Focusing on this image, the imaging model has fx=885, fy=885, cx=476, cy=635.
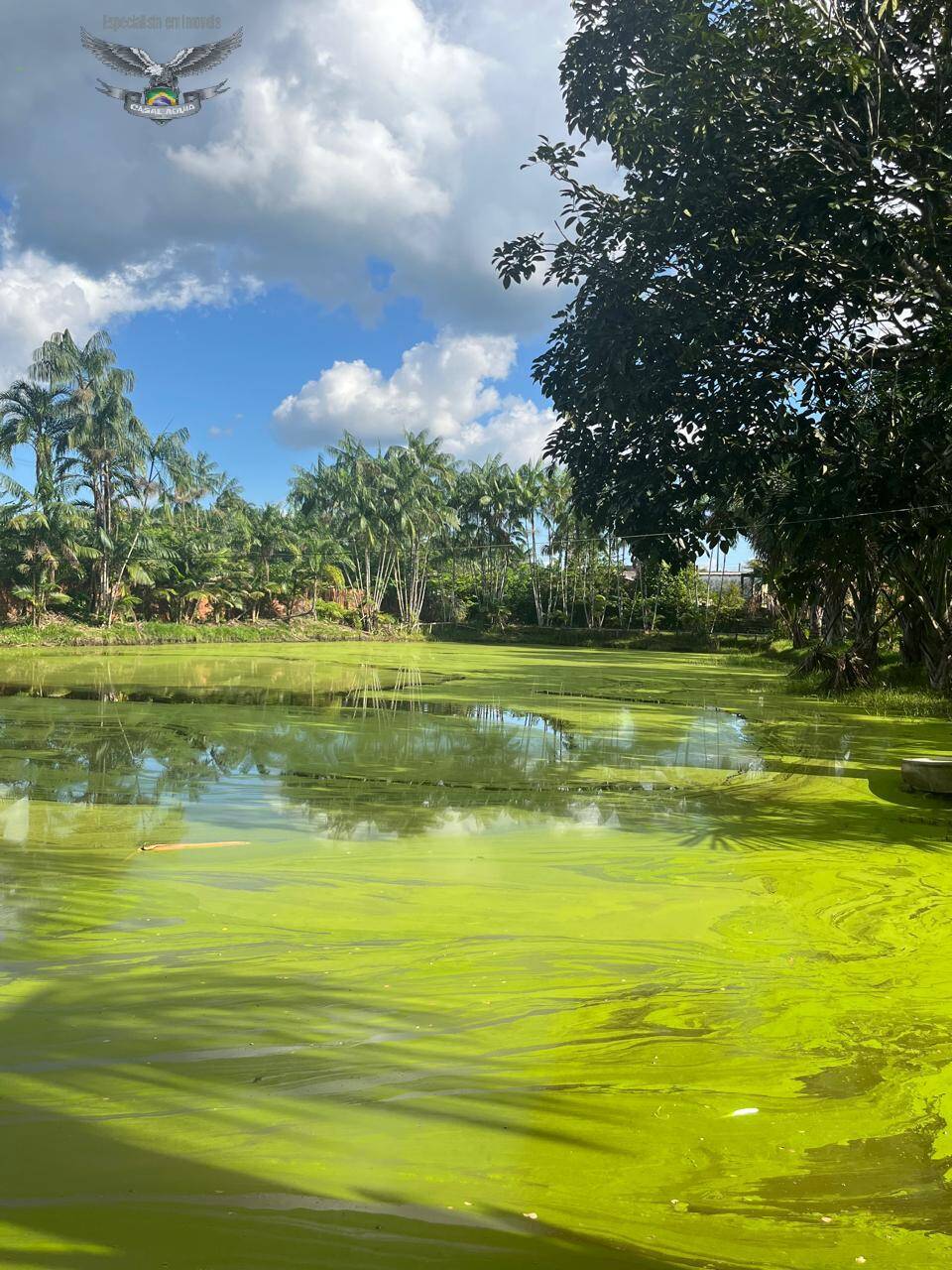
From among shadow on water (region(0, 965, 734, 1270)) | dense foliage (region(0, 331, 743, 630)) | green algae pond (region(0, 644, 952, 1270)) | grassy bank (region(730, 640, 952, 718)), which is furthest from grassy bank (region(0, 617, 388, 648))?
shadow on water (region(0, 965, 734, 1270))

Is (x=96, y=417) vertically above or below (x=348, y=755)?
above

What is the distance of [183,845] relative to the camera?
5.12 metres

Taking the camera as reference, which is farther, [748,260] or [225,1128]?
[748,260]

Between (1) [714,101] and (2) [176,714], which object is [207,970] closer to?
(1) [714,101]

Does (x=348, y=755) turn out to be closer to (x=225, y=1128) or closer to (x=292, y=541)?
(x=225, y=1128)

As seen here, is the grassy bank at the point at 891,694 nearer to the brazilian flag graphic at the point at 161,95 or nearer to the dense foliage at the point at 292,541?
the dense foliage at the point at 292,541

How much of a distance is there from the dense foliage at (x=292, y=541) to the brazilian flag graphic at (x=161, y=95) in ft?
39.1

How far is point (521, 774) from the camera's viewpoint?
25.9ft

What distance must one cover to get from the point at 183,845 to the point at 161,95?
2156 centimetres

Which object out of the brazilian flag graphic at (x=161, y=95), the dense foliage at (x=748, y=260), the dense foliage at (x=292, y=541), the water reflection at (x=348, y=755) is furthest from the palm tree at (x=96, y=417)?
the dense foliage at (x=748, y=260)

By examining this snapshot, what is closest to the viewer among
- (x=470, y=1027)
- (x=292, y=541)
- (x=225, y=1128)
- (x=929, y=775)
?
(x=225, y=1128)

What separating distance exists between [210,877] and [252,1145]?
2448 millimetres

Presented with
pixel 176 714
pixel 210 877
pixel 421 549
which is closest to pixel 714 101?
pixel 210 877

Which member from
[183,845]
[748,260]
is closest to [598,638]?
[748,260]
